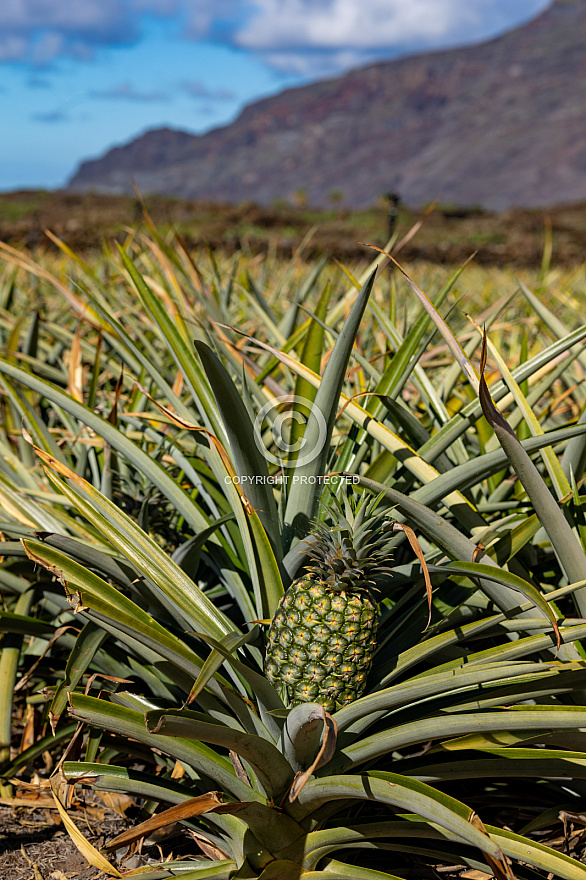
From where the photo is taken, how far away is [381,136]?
16388cm

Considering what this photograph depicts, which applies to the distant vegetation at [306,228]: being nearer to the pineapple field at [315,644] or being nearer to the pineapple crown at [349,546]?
the pineapple field at [315,644]

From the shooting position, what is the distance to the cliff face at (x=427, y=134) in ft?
395

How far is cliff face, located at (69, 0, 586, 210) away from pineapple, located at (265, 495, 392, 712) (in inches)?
4716

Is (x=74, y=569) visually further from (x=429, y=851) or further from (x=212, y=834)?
(x=429, y=851)

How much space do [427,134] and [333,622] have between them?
583 ft

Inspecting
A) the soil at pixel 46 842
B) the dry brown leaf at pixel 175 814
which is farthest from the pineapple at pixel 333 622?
the soil at pixel 46 842

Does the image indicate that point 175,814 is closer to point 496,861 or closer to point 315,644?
point 315,644

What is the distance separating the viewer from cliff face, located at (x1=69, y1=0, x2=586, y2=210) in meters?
120

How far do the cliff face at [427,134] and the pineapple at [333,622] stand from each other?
120 meters

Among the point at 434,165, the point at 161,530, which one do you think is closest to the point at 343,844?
the point at 161,530

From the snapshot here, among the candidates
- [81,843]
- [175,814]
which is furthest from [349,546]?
[81,843]

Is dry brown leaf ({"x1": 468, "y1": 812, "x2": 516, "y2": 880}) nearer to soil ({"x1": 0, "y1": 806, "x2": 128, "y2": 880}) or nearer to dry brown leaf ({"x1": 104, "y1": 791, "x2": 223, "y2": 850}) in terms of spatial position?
dry brown leaf ({"x1": 104, "y1": 791, "x2": 223, "y2": 850})

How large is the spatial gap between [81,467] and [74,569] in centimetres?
55

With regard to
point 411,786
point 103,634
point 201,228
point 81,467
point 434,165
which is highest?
point 434,165
